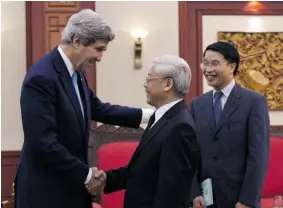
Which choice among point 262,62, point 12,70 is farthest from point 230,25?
point 12,70

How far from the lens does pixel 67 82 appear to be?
2.01 meters

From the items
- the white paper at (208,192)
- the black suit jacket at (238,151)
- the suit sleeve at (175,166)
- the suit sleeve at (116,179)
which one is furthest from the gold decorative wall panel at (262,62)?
the suit sleeve at (175,166)

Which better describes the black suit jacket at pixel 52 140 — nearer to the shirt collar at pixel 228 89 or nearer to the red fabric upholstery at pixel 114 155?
the shirt collar at pixel 228 89

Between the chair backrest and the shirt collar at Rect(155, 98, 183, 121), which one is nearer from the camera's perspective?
the shirt collar at Rect(155, 98, 183, 121)

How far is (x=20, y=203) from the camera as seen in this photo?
204cm

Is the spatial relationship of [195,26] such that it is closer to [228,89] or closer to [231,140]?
[228,89]

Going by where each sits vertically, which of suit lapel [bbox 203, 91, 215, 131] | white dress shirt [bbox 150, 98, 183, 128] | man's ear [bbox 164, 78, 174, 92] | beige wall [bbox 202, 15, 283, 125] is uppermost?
beige wall [bbox 202, 15, 283, 125]

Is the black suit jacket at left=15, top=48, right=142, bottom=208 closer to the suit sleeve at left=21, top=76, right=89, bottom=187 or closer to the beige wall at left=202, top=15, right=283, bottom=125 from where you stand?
the suit sleeve at left=21, top=76, right=89, bottom=187

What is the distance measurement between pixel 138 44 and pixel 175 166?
3317 mm

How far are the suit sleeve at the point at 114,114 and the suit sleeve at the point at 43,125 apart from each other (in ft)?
1.52

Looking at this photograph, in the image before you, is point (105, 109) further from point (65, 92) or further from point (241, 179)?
point (241, 179)

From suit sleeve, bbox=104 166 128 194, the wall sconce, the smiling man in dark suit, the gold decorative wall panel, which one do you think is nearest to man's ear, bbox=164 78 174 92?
suit sleeve, bbox=104 166 128 194

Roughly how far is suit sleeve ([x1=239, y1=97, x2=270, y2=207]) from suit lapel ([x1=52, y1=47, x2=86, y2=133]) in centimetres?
87

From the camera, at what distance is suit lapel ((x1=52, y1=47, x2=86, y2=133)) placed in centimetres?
200
